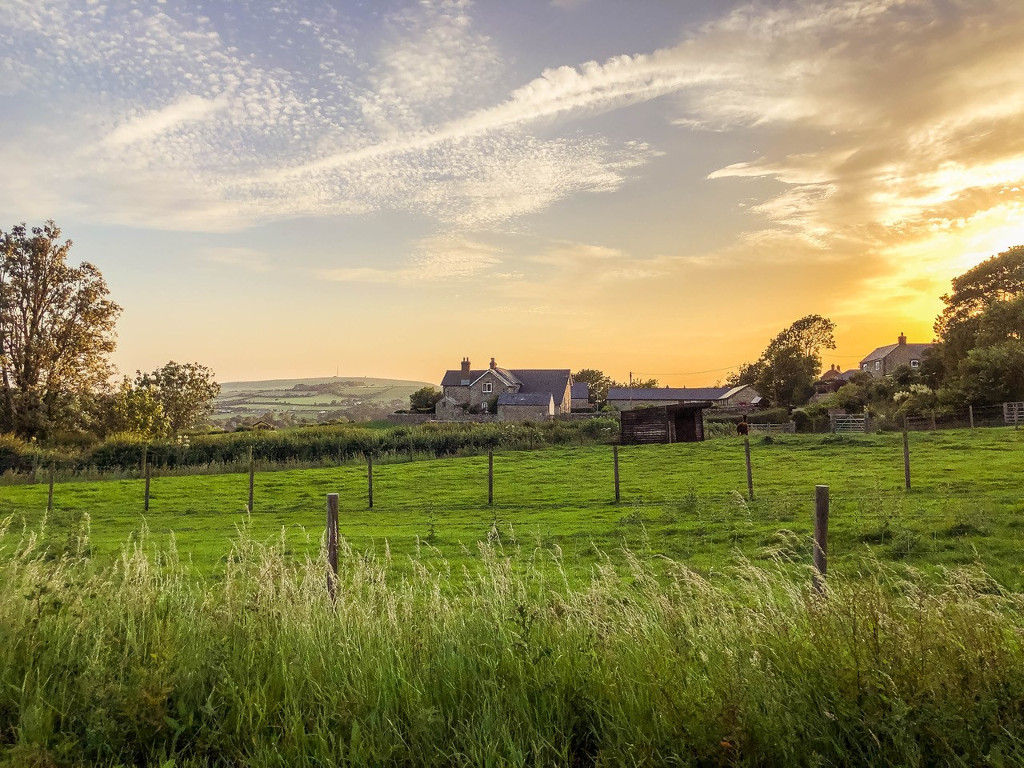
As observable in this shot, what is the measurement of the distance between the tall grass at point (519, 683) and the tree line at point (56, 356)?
47303mm

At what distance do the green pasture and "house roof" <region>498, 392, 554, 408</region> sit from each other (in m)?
43.1

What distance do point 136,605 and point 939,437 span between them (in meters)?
37.9

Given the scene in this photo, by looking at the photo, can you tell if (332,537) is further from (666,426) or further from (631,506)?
(666,426)

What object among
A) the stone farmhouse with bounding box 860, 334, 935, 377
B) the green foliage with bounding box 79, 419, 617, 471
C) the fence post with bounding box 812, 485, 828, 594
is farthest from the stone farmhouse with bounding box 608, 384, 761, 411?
the fence post with bounding box 812, 485, 828, 594

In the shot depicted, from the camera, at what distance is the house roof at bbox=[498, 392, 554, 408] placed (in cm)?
8419

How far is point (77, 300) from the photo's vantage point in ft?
162

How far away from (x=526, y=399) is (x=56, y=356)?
1946 inches

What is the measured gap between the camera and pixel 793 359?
278 feet

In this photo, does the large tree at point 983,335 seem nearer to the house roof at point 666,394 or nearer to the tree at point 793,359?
the tree at point 793,359

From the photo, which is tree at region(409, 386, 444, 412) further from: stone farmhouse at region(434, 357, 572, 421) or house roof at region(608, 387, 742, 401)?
house roof at region(608, 387, 742, 401)

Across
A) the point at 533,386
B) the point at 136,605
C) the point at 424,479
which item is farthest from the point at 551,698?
the point at 533,386

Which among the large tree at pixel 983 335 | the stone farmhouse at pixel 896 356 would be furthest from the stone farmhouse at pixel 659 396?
the large tree at pixel 983 335

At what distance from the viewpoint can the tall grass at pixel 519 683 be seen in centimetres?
441

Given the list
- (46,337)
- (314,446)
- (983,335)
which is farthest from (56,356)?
(983,335)
